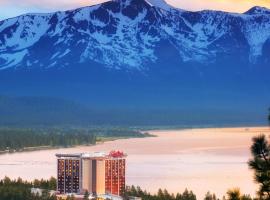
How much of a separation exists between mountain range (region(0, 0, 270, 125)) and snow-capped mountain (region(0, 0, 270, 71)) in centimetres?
10

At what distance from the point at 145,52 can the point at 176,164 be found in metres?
69.5

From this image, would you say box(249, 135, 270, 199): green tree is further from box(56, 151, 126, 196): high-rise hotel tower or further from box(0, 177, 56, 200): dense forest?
box(56, 151, 126, 196): high-rise hotel tower

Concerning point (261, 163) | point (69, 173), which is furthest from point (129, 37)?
point (261, 163)

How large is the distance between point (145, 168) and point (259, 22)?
243 feet

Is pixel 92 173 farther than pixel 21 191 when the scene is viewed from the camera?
Yes

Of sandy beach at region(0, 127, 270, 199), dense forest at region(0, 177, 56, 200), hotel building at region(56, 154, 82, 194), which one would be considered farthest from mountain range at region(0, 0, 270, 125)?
dense forest at region(0, 177, 56, 200)

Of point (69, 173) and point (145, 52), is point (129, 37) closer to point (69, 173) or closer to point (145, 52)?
point (145, 52)

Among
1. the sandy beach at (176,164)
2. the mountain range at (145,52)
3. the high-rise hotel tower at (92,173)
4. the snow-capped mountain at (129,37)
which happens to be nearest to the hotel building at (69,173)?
the high-rise hotel tower at (92,173)

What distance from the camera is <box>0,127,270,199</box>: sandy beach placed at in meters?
26.5

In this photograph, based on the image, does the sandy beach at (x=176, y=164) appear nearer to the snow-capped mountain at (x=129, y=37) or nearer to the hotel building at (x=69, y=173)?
the hotel building at (x=69, y=173)

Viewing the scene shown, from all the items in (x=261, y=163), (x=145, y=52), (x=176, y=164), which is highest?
(x=145, y=52)

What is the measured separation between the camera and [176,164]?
35.8 meters

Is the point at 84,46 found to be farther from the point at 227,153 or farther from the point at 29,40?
the point at 227,153

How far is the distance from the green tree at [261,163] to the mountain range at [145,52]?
91973 millimetres
